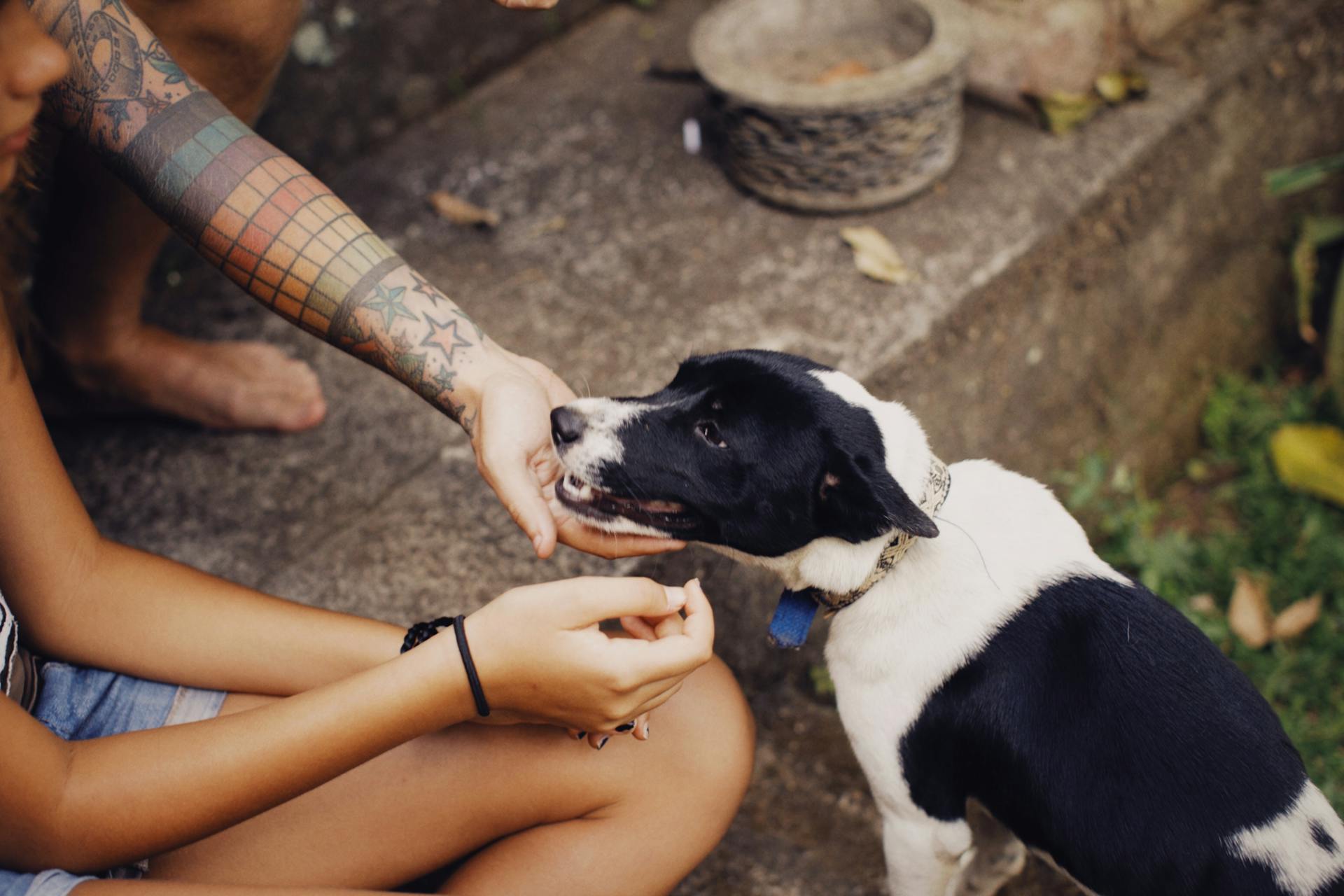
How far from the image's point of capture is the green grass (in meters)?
2.51

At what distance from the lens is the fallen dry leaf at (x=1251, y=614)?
2.63m

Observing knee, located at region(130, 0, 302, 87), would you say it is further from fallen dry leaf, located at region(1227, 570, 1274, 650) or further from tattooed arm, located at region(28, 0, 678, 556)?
fallen dry leaf, located at region(1227, 570, 1274, 650)

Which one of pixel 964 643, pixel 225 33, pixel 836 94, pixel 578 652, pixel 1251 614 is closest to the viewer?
pixel 578 652

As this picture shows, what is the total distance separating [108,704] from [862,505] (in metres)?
1.15

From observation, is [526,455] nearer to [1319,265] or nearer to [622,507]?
[622,507]

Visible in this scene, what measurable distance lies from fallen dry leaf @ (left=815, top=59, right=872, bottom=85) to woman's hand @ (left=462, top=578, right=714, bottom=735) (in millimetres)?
1919

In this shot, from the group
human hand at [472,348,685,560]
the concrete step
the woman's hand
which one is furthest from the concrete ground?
the woman's hand

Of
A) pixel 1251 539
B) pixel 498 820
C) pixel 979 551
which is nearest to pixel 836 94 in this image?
pixel 979 551

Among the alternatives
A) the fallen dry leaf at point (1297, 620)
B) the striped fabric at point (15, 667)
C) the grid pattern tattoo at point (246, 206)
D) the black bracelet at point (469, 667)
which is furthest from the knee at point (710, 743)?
the fallen dry leaf at point (1297, 620)

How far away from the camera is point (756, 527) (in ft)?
5.33

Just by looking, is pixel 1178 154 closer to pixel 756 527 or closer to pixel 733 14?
pixel 733 14

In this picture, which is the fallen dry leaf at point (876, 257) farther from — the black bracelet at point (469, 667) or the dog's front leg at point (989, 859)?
the black bracelet at point (469, 667)

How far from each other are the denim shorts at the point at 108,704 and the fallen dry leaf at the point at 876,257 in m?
1.88

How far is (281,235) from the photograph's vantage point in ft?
5.66
